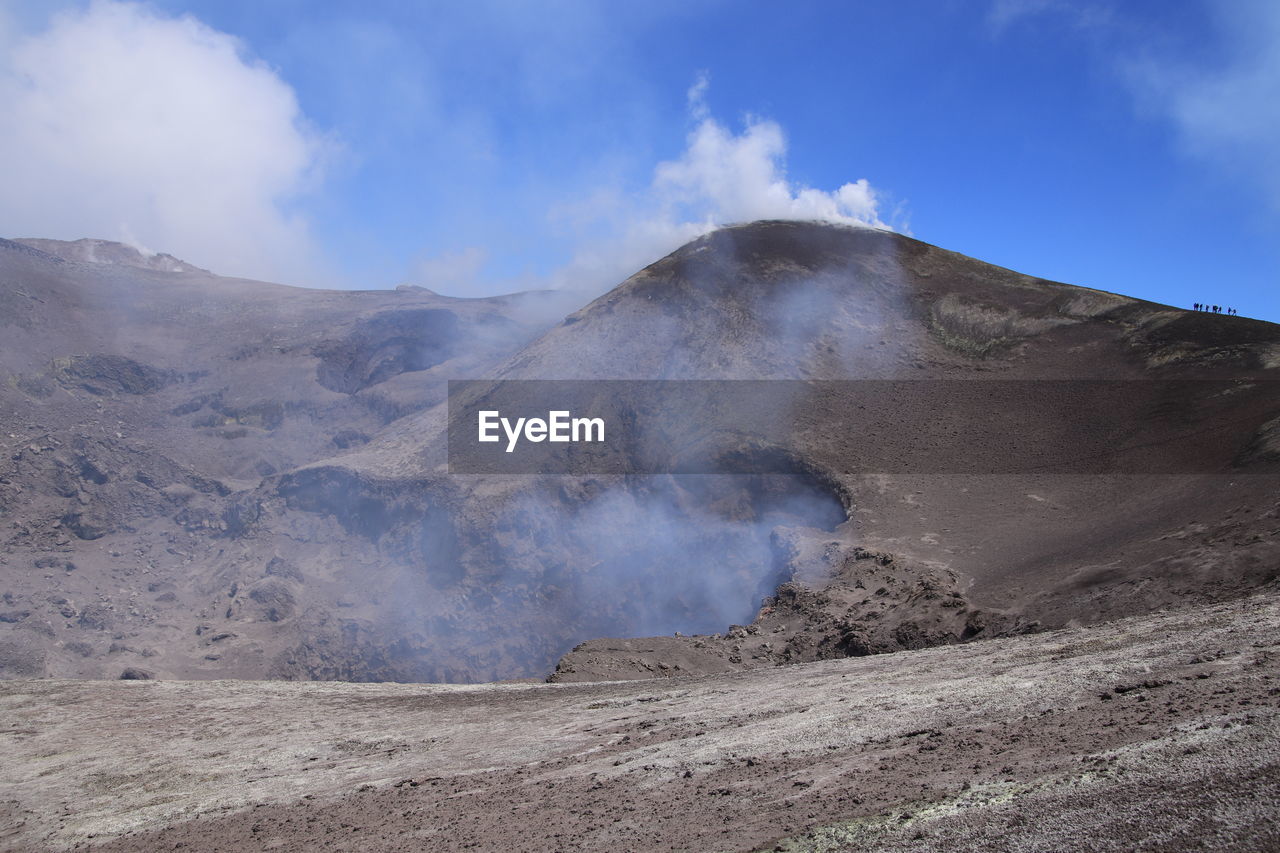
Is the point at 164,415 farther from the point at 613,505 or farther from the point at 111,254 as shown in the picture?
the point at 111,254

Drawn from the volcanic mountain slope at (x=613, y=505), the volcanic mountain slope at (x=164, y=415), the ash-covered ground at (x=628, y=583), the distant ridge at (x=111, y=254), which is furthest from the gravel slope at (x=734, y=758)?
the distant ridge at (x=111, y=254)

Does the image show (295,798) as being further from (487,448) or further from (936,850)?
(487,448)

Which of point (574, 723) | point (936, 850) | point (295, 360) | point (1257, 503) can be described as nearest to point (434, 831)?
point (574, 723)

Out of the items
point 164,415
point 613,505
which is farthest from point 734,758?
point 164,415

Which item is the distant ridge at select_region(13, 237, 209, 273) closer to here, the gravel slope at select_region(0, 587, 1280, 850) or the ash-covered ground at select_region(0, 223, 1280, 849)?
the ash-covered ground at select_region(0, 223, 1280, 849)

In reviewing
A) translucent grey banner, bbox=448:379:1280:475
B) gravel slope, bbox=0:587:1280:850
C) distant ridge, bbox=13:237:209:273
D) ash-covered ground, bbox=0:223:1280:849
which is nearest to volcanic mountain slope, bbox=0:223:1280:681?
ash-covered ground, bbox=0:223:1280:849
